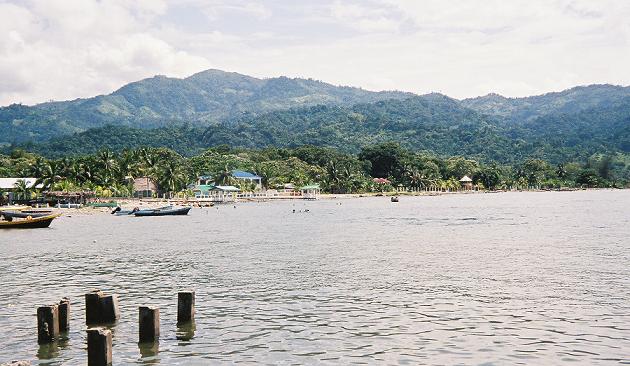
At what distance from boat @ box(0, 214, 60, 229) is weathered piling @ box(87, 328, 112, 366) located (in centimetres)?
6113

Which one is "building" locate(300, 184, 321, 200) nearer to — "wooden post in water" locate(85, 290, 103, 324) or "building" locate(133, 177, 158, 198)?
"building" locate(133, 177, 158, 198)

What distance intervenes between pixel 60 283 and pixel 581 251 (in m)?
35.9

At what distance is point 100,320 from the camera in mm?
23625

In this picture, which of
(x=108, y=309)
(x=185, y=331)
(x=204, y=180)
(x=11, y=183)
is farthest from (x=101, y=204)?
(x=185, y=331)

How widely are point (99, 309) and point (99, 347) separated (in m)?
6.52

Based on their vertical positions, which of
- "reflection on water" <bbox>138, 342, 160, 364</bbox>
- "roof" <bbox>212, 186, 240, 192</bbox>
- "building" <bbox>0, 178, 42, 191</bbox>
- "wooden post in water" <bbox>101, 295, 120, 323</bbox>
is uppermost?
"building" <bbox>0, 178, 42, 191</bbox>

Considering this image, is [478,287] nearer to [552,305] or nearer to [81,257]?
[552,305]

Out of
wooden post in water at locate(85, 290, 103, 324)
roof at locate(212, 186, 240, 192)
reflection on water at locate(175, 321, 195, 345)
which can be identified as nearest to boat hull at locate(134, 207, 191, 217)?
roof at locate(212, 186, 240, 192)

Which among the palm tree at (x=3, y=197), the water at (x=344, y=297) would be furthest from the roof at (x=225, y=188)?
the water at (x=344, y=297)

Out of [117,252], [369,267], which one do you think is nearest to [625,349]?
[369,267]

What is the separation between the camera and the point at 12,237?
64.3m

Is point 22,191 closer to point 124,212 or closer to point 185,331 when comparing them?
point 124,212

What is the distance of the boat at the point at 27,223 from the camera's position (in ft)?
237

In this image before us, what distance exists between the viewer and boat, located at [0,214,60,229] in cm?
7231
